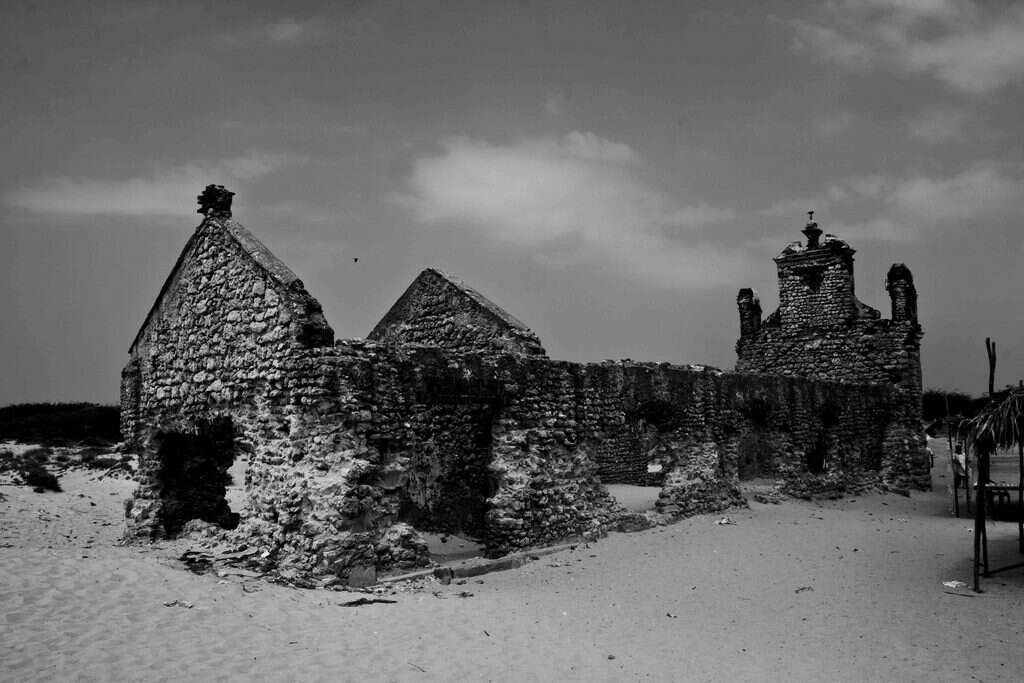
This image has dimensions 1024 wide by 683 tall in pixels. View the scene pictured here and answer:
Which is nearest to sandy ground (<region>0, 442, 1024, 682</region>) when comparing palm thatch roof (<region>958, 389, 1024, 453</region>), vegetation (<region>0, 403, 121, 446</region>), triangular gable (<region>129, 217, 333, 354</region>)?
palm thatch roof (<region>958, 389, 1024, 453</region>)

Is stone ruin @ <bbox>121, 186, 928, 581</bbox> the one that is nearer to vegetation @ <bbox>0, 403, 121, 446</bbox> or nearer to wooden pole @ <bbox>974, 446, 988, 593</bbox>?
wooden pole @ <bbox>974, 446, 988, 593</bbox>

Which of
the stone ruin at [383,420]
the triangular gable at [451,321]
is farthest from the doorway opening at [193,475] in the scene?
the triangular gable at [451,321]

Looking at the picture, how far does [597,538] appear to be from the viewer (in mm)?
12352

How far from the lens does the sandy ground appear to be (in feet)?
20.9

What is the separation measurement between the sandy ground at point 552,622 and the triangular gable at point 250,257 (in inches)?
126

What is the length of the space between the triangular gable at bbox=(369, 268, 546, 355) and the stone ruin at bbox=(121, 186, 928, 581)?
3 centimetres

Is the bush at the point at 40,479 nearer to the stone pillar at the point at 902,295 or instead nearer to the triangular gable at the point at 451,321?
the triangular gable at the point at 451,321

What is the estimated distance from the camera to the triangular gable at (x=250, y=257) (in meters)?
9.62

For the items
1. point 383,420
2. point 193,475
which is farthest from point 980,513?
point 193,475

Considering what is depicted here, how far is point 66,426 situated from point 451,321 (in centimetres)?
2490

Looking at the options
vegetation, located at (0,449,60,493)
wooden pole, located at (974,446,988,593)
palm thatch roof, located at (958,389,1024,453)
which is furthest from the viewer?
vegetation, located at (0,449,60,493)

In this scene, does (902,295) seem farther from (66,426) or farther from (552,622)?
(66,426)

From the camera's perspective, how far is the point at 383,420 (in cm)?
970

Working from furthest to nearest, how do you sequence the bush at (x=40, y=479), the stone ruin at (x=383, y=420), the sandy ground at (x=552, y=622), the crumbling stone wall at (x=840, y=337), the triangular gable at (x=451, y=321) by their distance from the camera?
the crumbling stone wall at (x=840, y=337) → the bush at (x=40, y=479) → the triangular gable at (x=451, y=321) → the stone ruin at (x=383, y=420) → the sandy ground at (x=552, y=622)
